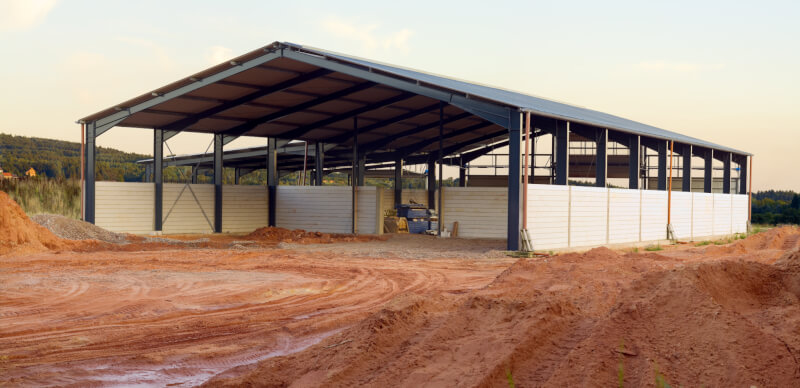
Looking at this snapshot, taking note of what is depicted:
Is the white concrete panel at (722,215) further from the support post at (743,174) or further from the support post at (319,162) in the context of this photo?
the support post at (319,162)

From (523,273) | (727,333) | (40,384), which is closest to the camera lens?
(727,333)

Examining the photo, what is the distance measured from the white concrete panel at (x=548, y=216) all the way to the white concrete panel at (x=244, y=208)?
1406 cm

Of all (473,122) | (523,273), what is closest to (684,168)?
(473,122)

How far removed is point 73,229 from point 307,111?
944 cm

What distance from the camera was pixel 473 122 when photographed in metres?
30.5

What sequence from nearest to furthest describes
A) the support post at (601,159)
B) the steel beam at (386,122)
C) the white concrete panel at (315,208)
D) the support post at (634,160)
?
the support post at (601,159)
the support post at (634,160)
the white concrete panel at (315,208)
the steel beam at (386,122)

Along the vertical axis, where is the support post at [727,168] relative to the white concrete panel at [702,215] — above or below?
above

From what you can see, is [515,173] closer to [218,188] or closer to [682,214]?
[682,214]

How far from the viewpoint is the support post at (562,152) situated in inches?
810

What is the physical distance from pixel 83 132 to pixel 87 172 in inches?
59.3

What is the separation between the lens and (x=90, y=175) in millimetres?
24047

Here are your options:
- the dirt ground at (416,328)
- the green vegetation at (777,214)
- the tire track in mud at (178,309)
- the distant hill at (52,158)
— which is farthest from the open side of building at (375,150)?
the distant hill at (52,158)

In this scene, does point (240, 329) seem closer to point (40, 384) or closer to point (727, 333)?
point (40, 384)

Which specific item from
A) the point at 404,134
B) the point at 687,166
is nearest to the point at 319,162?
the point at 404,134
